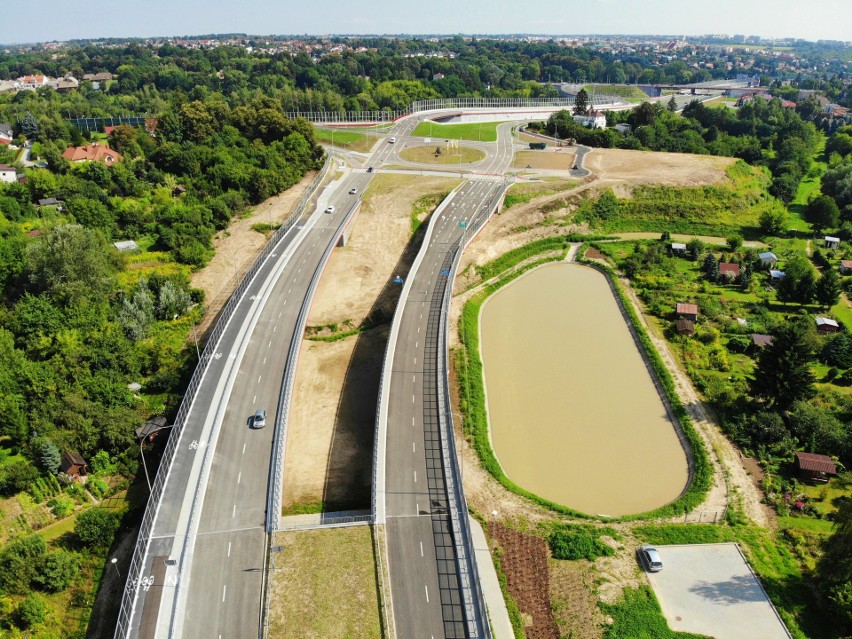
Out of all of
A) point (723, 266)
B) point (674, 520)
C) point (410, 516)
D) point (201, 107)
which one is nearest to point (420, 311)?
point (410, 516)

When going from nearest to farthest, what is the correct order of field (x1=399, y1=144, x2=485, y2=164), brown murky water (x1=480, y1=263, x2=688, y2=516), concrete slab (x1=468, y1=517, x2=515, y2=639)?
concrete slab (x1=468, y1=517, x2=515, y2=639)
brown murky water (x1=480, y1=263, x2=688, y2=516)
field (x1=399, y1=144, x2=485, y2=164)

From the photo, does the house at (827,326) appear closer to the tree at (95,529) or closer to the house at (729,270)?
the house at (729,270)

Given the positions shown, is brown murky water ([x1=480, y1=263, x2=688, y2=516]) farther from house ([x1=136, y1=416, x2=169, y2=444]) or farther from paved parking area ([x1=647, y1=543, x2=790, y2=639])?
house ([x1=136, y1=416, x2=169, y2=444])

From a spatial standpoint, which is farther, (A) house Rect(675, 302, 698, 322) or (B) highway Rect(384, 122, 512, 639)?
(A) house Rect(675, 302, 698, 322)

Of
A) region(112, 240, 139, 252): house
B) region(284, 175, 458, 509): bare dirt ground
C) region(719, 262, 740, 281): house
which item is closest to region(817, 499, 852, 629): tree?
region(284, 175, 458, 509): bare dirt ground

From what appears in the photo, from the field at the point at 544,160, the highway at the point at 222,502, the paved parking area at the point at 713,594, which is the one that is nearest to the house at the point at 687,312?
the paved parking area at the point at 713,594

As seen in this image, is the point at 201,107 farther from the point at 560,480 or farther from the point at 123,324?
the point at 560,480

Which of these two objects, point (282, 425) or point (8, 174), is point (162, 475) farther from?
point (8, 174)
